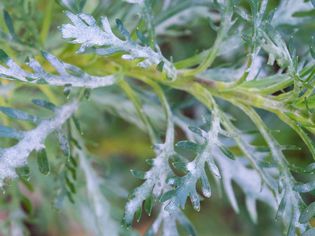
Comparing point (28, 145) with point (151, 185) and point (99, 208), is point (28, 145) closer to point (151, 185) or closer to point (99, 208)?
point (151, 185)

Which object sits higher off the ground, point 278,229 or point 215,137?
point 215,137

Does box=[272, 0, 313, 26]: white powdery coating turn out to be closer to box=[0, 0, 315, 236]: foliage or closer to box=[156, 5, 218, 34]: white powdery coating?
box=[0, 0, 315, 236]: foliage

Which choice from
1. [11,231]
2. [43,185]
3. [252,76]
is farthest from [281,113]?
[43,185]

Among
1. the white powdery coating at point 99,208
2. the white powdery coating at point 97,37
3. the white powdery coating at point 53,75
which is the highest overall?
A: the white powdery coating at point 97,37

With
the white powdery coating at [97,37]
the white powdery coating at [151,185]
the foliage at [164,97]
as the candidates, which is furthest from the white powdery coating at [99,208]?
the white powdery coating at [97,37]

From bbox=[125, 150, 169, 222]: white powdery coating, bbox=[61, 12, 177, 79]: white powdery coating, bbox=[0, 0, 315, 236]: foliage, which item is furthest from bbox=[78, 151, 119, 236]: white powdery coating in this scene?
bbox=[61, 12, 177, 79]: white powdery coating

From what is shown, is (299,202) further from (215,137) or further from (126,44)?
(126,44)

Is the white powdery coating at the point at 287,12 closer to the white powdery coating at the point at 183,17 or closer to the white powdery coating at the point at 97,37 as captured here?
the white powdery coating at the point at 183,17
